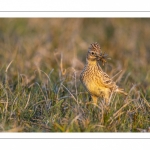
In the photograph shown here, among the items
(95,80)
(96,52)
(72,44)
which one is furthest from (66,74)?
(72,44)

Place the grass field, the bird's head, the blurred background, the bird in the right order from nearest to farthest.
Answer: the grass field
the bird's head
the bird
the blurred background

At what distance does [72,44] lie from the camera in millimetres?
11766

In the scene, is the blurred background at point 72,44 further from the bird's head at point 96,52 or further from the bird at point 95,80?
the bird's head at point 96,52

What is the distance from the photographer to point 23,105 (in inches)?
285

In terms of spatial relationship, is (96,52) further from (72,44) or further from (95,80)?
(72,44)

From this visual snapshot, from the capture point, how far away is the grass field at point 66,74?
6805 mm

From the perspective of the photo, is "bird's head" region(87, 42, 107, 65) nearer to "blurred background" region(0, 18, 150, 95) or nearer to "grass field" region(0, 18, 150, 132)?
"grass field" region(0, 18, 150, 132)

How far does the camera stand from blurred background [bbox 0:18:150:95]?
978 cm

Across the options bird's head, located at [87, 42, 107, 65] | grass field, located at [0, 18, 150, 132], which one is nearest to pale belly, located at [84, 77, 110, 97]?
grass field, located at [0, 18, 150, 132]

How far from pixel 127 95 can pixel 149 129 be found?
86cm

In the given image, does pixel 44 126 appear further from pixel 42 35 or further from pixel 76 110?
pixel 42 35

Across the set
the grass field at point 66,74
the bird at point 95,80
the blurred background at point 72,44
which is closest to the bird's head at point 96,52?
the bird at point 95,80

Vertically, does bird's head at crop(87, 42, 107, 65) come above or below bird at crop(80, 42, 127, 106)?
above
